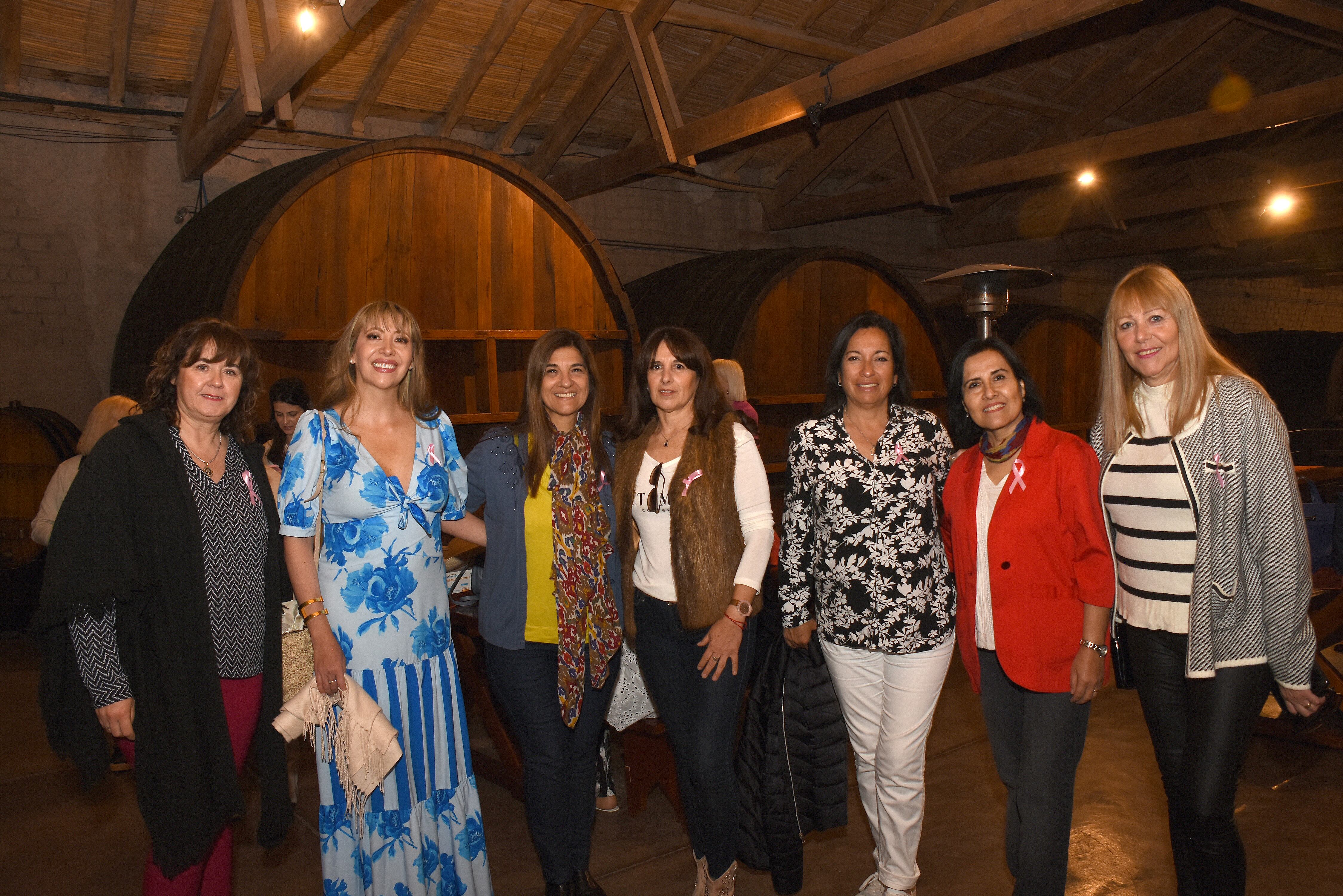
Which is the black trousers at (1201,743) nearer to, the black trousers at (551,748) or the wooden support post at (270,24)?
the black trousers at (551,748)

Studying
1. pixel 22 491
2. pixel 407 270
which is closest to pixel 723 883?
pixel 407 270

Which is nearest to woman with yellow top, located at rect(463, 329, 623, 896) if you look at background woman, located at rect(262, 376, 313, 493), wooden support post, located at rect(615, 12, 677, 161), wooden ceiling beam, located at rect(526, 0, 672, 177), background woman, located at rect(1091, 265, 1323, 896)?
background woman, located at rect(1091, 265, 1323, 896)

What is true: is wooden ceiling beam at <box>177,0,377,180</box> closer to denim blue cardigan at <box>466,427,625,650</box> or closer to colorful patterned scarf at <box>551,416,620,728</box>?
denim blue cardigan at <box>466,427,625,650</box>

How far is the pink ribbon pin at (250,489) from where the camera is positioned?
6.82ft

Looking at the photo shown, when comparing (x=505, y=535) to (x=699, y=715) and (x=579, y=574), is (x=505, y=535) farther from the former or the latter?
(x=699, y=715)

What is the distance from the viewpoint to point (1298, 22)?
7039mm

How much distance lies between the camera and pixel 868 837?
2.92 metres

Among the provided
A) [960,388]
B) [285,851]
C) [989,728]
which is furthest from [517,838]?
[960,388]

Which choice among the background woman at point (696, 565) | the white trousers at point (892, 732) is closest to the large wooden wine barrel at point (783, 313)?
the background woman at point (696, 565)

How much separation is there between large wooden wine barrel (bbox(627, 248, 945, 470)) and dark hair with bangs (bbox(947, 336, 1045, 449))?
337cm

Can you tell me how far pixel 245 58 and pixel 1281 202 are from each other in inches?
358

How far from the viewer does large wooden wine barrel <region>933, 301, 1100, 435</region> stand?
758 centimetres

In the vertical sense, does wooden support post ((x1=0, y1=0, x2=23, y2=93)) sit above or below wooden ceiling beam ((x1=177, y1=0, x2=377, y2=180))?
above

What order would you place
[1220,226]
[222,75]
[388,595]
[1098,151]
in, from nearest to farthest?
[388,595]
[222,75]
[1098,151]
[1220,226]
